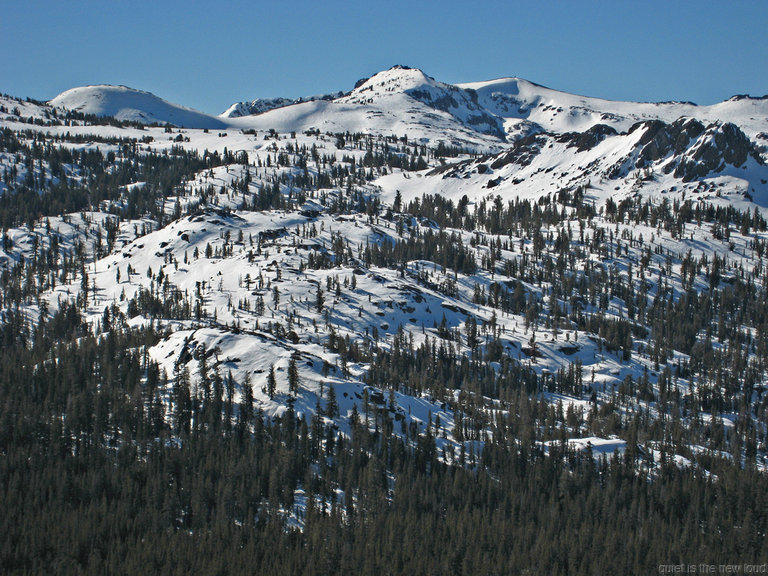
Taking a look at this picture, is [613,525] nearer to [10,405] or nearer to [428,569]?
[428,569]

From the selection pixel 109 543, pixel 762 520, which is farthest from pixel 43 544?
pixel 762 520

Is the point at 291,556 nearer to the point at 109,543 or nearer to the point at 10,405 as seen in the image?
the point at 109,543

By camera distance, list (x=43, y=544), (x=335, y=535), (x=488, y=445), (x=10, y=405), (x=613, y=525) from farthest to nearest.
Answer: (x=488, y=445) < (x=10, y=405) < (x=613, y=525) < (x=335, y=535) < (x=43, y=544)

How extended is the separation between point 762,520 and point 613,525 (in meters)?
36.2

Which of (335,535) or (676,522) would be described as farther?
(676,522)

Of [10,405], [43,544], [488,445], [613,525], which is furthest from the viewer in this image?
[488,445]

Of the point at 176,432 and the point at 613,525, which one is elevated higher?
the point at 176,432

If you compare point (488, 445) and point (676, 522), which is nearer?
point (676, 522)

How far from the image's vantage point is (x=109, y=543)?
129625 millimetres

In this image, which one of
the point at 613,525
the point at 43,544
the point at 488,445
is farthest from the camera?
the point at 488,445

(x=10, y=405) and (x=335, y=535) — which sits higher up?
(x=10, y=405)

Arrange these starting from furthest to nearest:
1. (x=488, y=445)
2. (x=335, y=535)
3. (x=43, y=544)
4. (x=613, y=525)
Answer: (x=488, y=445), (x=613, y=525), (x=335, y=535), (x=43, y=544)

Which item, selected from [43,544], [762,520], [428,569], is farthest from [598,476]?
[43,544]

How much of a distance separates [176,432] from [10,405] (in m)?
38.7
